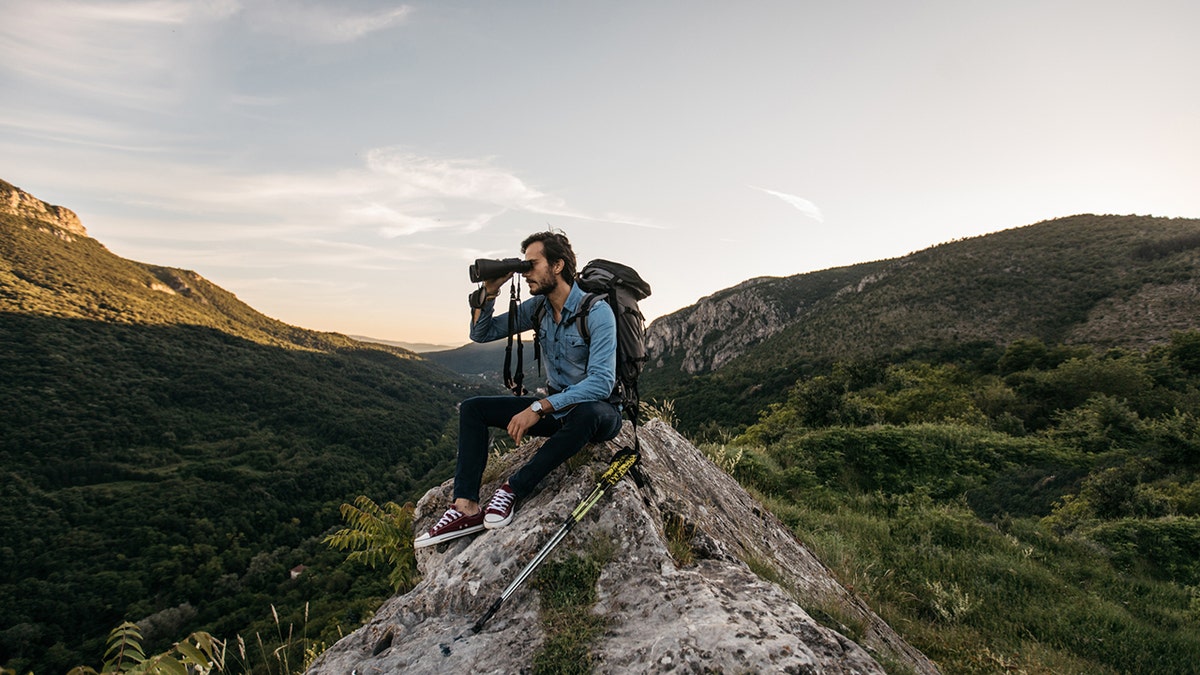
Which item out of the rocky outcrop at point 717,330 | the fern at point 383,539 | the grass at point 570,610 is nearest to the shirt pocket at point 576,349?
the grass at point 570,610

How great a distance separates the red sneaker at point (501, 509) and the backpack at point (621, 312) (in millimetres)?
1076

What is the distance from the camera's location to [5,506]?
→ 55.3 m

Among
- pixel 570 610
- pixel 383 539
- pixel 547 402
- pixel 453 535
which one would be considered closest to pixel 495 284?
pixel 547 402

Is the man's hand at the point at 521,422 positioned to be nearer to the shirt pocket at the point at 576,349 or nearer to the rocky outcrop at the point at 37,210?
the shirt pocket at the point at 576,349

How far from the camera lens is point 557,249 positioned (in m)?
3.78

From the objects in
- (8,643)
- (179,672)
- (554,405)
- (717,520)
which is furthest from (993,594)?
(8,643)

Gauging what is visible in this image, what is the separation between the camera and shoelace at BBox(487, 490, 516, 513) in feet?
11.0

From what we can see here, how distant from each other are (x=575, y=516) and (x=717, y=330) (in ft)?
308

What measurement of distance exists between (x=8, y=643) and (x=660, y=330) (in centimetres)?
10536

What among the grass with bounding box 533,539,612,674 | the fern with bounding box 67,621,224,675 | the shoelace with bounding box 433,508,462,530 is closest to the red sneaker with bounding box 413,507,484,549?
the shoelace with bounding box 433,508,462,530

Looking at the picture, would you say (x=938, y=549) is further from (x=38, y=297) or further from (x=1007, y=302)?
(x=38, y=297)

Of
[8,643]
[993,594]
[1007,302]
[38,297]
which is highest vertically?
[38,297]

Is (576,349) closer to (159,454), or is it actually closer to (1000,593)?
(1000,593)

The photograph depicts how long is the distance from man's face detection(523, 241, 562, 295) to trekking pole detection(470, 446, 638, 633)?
1.49 m
